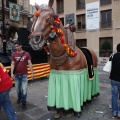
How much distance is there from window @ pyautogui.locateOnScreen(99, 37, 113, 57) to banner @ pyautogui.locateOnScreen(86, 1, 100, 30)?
2.04 metres

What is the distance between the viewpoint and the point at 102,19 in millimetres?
24781

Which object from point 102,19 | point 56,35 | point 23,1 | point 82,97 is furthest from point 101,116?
point 23,1

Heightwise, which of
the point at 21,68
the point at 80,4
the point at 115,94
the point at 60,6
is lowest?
the point at 115,94

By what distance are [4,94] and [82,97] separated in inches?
75.1

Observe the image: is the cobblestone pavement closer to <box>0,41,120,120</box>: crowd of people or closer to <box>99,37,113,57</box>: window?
<box>0,41,120,120</box>: crowd of people

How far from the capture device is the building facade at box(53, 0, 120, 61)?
23550 mm

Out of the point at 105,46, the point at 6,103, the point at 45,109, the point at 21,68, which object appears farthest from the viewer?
the point at 105,46

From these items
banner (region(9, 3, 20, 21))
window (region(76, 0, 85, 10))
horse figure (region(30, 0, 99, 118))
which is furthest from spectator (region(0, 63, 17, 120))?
window (region(76, 0, 85, 10))

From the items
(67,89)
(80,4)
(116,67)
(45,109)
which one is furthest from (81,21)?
(67,89)

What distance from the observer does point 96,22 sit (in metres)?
25.2

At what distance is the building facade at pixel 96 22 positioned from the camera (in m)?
23.5

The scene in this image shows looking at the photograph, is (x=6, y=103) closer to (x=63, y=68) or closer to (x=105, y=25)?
(x=63, y=68)

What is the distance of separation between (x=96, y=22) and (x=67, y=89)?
863 inches

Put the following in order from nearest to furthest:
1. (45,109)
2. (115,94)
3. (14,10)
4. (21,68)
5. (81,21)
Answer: (115,94) < (45,109) < (21,68) < (14,10) < (81,21)
